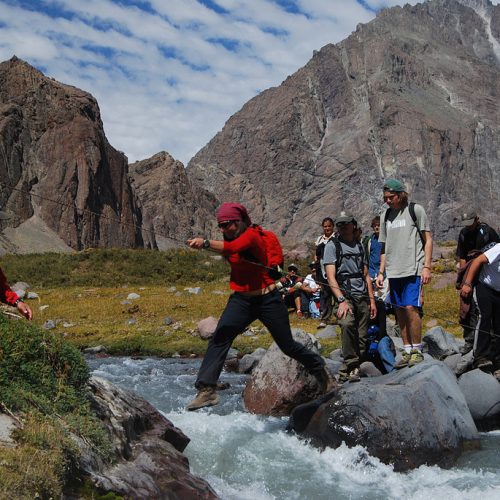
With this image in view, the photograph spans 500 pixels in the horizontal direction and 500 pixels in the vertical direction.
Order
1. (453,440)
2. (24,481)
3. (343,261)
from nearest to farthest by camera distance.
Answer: (24,481), (453,440), (343,261)

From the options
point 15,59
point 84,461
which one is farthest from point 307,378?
point 15,59

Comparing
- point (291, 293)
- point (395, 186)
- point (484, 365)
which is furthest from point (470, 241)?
point (291, 293)

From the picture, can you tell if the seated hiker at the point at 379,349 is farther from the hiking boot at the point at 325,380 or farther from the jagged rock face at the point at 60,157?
the jagged rock face at the point at 60,157

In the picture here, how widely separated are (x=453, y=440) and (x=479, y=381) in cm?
188

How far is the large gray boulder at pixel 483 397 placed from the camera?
9633mm

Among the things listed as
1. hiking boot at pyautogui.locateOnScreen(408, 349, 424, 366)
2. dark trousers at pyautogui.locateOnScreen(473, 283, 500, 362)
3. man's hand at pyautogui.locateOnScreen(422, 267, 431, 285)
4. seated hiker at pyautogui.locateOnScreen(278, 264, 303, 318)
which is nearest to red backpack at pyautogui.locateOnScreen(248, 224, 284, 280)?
man's hand at pyautogui.locateOnScreen(422, 267, 431, 285)

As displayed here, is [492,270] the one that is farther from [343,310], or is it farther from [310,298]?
[310,298]

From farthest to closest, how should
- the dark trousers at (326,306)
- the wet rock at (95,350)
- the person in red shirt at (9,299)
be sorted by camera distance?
the dark trousers at (326,306), the wet rock at (95,350), the person in red shirt at (9,299)

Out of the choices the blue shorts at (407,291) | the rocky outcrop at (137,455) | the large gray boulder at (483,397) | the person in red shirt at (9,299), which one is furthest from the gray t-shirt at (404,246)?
the person in red shirt at (9,299)

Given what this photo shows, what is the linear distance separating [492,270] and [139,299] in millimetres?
17614

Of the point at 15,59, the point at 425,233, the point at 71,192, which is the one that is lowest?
the point at 71,192

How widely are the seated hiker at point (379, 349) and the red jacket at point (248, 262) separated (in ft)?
13.2

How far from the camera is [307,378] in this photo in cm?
1052

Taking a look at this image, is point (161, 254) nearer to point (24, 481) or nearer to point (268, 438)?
point (268, 438)
